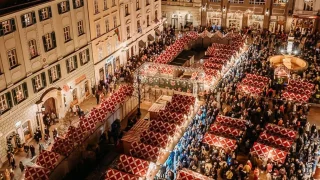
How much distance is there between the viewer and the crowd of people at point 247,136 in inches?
1159

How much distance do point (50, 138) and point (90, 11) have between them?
14.3 metres

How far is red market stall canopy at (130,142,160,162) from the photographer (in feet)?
94.6

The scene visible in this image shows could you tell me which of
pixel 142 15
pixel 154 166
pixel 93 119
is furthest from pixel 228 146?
pixel 142 15

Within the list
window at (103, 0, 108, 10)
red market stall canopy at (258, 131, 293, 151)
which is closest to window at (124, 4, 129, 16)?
window at (103, 0, 108, 10)

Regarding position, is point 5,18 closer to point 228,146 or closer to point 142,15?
point 228,146

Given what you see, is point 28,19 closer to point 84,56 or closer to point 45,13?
point 45,13

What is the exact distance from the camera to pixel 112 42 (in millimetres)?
48094

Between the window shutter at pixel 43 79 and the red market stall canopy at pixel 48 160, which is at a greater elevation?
the window shutter at pixel 43 79

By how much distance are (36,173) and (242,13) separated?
155 feet

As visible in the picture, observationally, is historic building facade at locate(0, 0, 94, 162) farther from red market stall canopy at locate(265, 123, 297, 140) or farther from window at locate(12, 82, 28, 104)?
red market stall canopy at locate(265, 123, 297, 140)

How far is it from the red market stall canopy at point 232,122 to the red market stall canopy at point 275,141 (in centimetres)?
208

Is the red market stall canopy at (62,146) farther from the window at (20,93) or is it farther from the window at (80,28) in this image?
the window at (80,28)

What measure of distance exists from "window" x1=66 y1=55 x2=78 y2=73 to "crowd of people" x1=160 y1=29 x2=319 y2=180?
1370 centimetres

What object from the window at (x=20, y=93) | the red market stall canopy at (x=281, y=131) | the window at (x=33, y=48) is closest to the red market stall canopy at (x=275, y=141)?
the red market stall canopy at (x=281, y=131)
